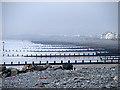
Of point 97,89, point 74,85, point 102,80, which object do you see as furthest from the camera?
point 102,80

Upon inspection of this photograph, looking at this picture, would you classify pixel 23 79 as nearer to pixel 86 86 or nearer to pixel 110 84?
pixel 86 86

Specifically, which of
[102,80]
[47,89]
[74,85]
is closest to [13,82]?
[47,89]

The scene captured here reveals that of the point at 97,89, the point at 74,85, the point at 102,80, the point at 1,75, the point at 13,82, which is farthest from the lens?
the point at 1,75

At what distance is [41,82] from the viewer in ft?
29.9

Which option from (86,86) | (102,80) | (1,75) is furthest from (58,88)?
(1,75)

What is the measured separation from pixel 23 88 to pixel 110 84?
3.27 meters

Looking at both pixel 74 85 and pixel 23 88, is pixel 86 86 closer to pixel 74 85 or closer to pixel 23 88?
pixel 74 85

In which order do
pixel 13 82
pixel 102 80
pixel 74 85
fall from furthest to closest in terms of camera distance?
pixel 13 82, pixel 102 80, pixel 74 85

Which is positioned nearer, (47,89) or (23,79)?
(47,89)

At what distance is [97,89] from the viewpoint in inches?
304

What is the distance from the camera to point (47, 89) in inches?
322

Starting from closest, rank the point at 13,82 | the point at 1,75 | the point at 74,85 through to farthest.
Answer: the point at 74,85, the point at 13,82, the point at 1,75

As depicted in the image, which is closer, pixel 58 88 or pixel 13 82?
pixel 58 88

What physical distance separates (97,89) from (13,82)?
3.81 metres
